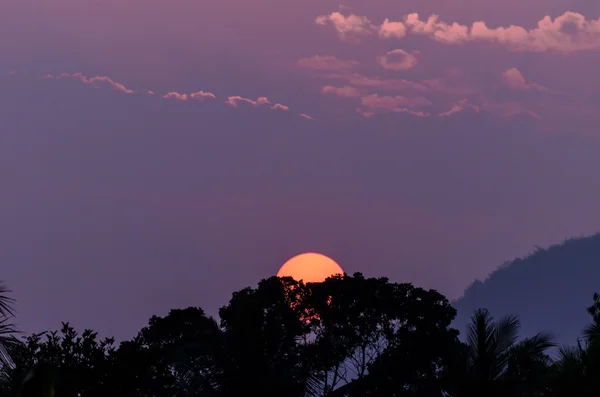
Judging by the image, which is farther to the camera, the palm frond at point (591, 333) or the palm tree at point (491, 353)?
the palm frond at point (591, 333)

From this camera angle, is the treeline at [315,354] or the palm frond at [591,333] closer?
the treeline at [315,354]

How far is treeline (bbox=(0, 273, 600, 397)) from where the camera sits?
23.7 meters

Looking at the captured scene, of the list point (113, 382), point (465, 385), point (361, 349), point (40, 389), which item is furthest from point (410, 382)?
point (40, 389)

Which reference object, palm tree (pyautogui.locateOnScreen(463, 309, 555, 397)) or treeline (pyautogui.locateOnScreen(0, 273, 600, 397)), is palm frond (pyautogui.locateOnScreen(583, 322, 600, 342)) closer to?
treeline (pyautogui.locateOnScreen(0, 273, 600, 397))

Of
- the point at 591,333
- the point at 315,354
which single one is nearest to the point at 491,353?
the point at 591,333

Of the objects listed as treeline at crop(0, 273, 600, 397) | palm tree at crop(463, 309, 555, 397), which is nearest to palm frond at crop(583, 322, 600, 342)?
treeline at crop(0, 273, 600, 397)

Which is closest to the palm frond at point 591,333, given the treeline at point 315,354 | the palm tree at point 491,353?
the treeline at point 315,354

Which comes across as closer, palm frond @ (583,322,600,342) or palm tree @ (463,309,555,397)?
palm tree @ (463,309,555,397)

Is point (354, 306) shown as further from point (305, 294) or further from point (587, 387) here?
point (587, 387)

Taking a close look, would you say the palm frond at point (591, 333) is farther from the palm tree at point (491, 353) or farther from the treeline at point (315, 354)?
the palm tree at point (491, 353)

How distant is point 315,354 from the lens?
66.4 m

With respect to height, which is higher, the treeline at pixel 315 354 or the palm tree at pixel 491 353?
the treeline at pixel 315 354

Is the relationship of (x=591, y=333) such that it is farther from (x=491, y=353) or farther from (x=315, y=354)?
(x=315, y=354)

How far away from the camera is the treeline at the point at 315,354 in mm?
23719
